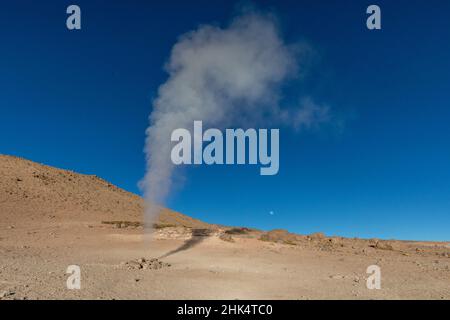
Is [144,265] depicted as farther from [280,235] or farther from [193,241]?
[280,235]

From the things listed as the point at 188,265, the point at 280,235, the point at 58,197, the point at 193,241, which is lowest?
the point at 188,265

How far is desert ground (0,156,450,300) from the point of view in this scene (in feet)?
42.1

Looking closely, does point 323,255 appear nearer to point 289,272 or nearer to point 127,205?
point 289,272

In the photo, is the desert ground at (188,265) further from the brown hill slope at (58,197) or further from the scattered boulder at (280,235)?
the brown hill slope at (58,197)

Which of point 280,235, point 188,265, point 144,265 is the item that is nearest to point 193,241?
point 188,265

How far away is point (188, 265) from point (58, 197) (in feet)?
123

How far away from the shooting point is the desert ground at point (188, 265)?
12.8 metres

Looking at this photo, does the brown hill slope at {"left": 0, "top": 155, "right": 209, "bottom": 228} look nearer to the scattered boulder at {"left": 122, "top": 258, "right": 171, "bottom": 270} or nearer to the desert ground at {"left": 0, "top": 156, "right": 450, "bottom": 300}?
the desert ground at {"left": 0, "top": 156, "right": 450, "bottom": 300}

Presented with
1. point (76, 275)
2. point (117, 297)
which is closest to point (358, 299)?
point (117, 297)

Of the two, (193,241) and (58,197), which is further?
(58,197)

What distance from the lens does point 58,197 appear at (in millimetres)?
50844

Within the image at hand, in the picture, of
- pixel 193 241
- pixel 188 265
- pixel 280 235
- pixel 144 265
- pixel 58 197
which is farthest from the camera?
pixel 58 197

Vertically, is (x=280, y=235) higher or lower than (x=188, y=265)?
higher
